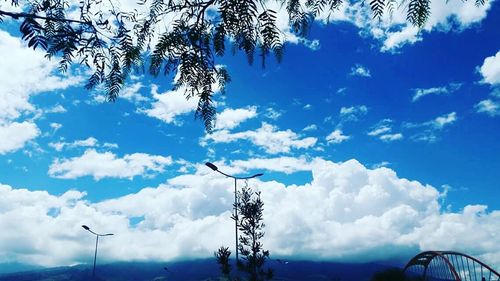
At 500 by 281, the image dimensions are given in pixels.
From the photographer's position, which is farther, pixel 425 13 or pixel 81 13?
pixel 81 13

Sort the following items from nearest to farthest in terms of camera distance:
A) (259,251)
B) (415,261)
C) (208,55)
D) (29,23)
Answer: (29,23), (208,55), (259,251), (415,261)

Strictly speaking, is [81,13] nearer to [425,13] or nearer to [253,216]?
[425,13]

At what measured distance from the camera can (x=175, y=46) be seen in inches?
155

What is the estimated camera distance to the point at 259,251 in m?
31.8

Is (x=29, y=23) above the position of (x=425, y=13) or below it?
below

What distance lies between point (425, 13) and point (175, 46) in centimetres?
214

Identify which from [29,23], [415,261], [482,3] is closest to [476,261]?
[415,261]

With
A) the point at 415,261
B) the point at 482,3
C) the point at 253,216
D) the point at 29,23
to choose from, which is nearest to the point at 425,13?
the point at 482,3

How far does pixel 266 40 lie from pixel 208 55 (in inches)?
30.9

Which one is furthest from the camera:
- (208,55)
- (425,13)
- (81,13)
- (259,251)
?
(259,251)

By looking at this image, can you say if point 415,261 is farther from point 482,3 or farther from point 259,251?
point 482,3

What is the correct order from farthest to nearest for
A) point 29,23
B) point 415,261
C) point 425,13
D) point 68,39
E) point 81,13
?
point 415,261
point 81,13
point 68,39
point 425,13
point 29,23

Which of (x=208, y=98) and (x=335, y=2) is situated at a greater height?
(x=335, y=2)

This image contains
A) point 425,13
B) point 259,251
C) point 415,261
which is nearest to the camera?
point 425,13
